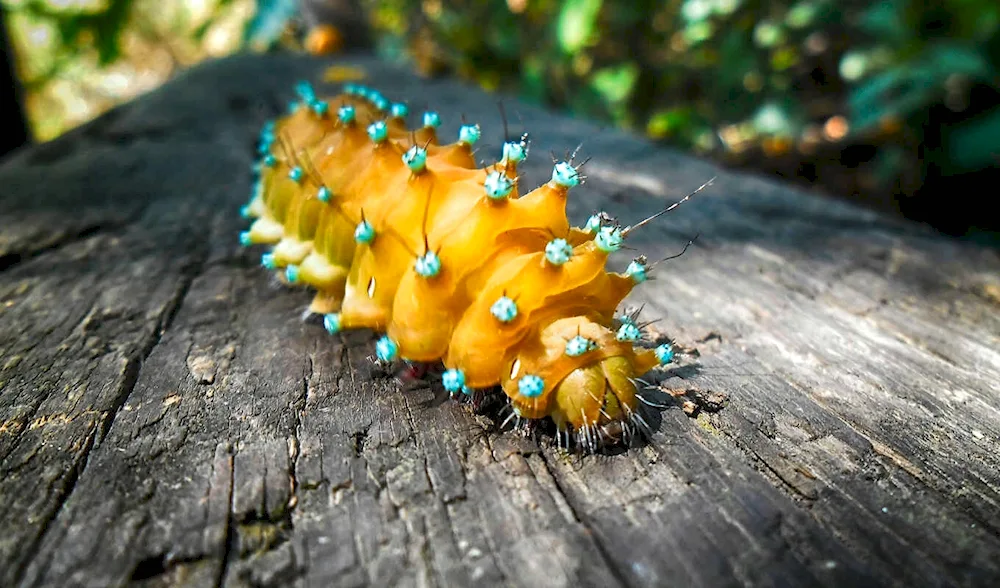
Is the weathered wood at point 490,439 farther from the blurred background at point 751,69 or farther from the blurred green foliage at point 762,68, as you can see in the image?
the blurred background at point 751,69

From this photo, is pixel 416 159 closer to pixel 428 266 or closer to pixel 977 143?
pixel 428 266

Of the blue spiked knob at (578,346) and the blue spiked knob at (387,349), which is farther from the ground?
the blue spiked knob at (578,346)

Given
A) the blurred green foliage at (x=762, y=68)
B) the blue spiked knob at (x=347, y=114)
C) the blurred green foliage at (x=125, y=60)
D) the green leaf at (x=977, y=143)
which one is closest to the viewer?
the blue spiked knob at (x=347, y=114)

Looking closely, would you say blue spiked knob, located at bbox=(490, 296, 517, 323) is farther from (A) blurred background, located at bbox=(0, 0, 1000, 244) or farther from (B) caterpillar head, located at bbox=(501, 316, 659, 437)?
(A) blurred background, located at bbox=(0, 0, 1000, 244)

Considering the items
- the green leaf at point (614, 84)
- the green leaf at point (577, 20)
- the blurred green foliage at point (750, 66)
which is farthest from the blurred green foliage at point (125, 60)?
the green leaf at point (577, 20)

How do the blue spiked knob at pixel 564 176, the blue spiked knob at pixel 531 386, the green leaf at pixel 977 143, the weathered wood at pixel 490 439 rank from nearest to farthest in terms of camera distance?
the weathered wood at pixel 490 439
the blue spiked knob at pixel 531 386
the blue spiked knob at pixel 564 176
the green leaf at pixel 977 143

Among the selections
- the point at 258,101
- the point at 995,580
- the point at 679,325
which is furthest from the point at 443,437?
the point at 258,101

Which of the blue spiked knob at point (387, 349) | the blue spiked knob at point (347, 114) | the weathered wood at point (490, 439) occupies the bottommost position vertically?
the weathered wood at point (490, 439)

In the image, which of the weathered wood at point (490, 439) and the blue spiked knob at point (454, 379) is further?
the blue spiked knob at point (454, 379)
